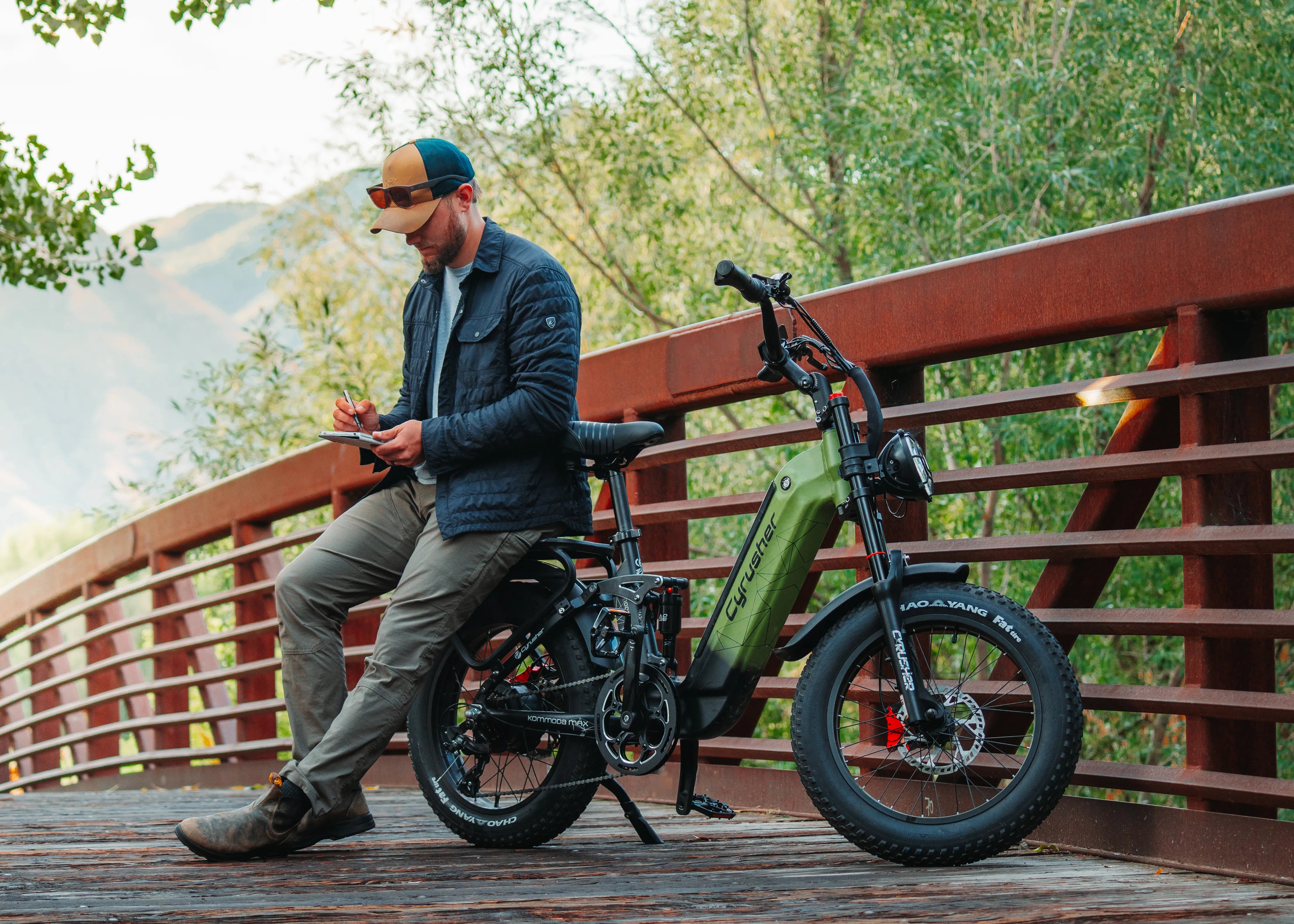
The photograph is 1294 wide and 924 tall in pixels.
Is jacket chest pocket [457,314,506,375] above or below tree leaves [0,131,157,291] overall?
below

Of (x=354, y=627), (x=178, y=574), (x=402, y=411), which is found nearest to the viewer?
(x=402, y=411)

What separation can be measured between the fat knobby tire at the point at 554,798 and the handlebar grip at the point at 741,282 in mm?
904

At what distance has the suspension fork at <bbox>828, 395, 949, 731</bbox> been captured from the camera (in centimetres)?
263

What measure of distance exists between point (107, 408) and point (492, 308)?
97524 mm

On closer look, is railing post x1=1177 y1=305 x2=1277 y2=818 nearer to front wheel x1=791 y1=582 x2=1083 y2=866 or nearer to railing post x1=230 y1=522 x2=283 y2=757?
front wheel x1=791 y1=582 x2=1083 y2=866

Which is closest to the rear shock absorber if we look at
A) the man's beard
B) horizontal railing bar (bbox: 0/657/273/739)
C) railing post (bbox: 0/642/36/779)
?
the man's beard

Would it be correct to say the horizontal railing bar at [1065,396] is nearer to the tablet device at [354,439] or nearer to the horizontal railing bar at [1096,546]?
the horizontal railing bar at [1096,546]

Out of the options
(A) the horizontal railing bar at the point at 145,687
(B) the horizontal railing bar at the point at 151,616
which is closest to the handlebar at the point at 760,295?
(B) the horizontal railing bar at the point at 151,616

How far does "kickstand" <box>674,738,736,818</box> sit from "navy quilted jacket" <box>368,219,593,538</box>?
22.4 inches

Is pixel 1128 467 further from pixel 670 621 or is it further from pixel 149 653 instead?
pixel 149 653

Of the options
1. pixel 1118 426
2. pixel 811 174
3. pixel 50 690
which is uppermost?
pixel 811 174

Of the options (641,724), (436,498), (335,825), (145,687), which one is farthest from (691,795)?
(145,687)

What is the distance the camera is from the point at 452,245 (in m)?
3.18

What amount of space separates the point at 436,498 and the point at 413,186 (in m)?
0.72
